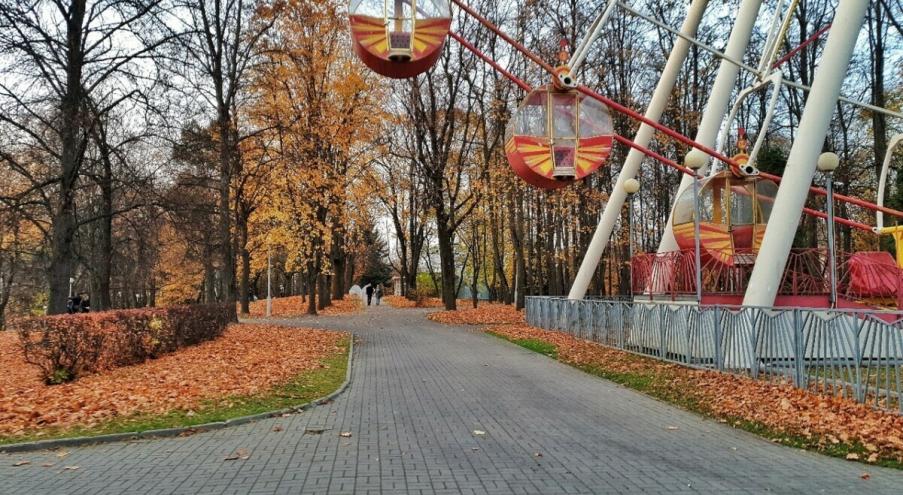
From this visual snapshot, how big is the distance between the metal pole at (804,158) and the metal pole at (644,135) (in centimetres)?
741

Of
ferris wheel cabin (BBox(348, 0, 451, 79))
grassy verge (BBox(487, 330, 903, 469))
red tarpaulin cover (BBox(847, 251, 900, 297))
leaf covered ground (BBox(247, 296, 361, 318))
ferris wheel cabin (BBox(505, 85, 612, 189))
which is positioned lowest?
grassy verge (BBox(487, 330, 903, 469))

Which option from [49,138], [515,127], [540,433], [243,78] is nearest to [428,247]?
[243,78]

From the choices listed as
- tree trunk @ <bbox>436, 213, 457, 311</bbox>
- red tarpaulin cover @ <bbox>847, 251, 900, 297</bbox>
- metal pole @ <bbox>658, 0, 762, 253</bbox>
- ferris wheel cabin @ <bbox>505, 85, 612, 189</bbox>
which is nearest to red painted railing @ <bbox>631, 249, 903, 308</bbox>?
red tarpaulin cover @ <bbox>847, 251, 900, 297</bbox>

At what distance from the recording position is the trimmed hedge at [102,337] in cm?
1066

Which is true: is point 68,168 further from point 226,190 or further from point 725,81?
point 725,81

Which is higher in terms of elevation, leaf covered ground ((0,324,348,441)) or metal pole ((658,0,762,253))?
metal pole ((658,0,762,253))

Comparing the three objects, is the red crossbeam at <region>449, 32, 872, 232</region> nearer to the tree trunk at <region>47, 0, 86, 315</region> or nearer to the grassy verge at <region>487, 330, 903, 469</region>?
the grassy verge at <region>487, 330, 903, 469</region>

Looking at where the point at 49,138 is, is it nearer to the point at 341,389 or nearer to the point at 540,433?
the point at 341,389

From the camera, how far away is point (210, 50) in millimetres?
22438

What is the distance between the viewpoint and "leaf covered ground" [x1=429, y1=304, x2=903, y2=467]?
6.84 meters

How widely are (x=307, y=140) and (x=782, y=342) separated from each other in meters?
22.7

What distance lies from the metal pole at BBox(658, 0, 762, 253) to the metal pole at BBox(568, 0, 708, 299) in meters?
1.86

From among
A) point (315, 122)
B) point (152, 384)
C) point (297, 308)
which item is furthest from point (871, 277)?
point (297, 308)

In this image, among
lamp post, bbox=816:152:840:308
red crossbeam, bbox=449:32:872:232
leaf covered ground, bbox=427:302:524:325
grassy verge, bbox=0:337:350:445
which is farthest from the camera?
leaf covered ground, bbox=427:302:524:325
